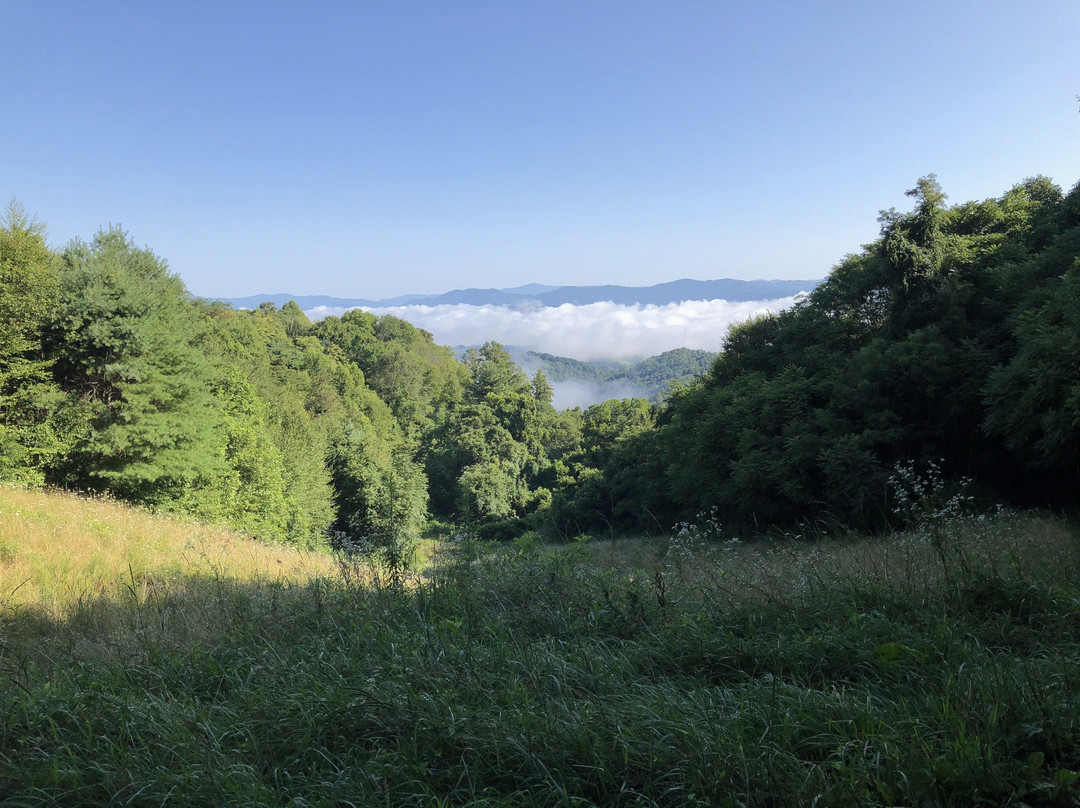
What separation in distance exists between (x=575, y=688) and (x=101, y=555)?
8.14 m

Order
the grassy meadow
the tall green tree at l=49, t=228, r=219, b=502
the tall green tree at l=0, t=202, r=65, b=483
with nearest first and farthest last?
the grassy meadow < the tall green tree at l=0, t=202, r=65, b=483 < the tall green tree at l=49, t=228, r=219, b=502

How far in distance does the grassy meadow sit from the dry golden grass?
121 cm

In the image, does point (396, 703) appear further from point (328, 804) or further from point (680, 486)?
point (680, 486)

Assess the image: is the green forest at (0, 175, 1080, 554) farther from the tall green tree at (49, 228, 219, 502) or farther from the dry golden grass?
the dry golden grass

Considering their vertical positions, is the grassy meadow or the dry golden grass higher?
the grassy meadow

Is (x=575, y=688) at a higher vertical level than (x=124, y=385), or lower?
lower

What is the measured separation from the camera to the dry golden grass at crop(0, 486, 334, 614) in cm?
627

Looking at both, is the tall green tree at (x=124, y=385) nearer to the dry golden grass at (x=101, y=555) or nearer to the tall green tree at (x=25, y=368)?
the tall green tree at (x=25, y=368)

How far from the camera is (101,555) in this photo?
26.9 feet

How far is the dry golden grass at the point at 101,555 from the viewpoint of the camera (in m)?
6.27

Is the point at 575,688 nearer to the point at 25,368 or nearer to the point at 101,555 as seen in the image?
the point at 101,555

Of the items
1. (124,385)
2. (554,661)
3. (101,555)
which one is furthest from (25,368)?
(554,661)

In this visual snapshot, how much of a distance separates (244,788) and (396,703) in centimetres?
64

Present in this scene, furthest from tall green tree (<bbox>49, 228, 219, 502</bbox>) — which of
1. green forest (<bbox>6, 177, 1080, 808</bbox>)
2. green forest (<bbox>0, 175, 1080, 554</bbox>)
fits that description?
green forest (<bbox>6, 177, 1080, 808</bbox>)
